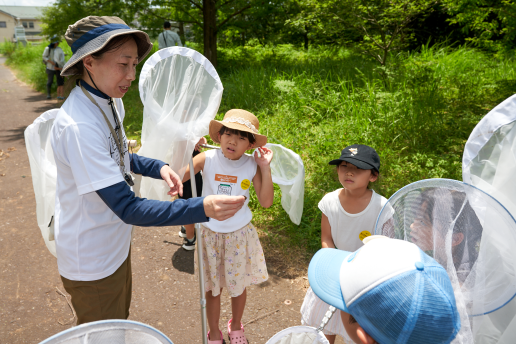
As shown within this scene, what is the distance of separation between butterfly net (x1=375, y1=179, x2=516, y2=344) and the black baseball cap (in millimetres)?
628

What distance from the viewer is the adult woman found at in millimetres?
1436

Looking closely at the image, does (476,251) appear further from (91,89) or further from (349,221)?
(91,89)

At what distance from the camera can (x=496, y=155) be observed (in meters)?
1.43

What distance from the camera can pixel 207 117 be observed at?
9.30ft

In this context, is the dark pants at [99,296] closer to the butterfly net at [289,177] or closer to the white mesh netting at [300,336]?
the white mesh netting at [300,336]

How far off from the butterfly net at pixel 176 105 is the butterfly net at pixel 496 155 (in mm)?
1857

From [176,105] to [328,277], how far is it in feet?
6.38

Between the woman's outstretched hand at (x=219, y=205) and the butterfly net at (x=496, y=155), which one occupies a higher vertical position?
the butterfly net at (x=496, y=155)

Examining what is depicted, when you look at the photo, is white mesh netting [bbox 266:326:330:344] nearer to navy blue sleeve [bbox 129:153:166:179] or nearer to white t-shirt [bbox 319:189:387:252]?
white t-shirt [bbox 319:189:387:252]

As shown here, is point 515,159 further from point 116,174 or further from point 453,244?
point 116,174

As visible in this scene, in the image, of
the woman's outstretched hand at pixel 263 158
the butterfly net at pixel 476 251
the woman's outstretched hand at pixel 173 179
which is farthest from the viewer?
the woman's outstretched hand at pixel 263 158

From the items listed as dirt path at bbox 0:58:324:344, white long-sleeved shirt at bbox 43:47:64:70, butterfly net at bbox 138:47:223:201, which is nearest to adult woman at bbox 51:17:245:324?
butterfly net at bbox 138:47:223:201

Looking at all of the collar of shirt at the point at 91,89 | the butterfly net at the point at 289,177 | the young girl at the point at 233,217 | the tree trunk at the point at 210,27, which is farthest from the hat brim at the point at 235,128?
the tree trunk at the point at 210,27

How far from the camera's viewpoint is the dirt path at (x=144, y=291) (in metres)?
2.82
